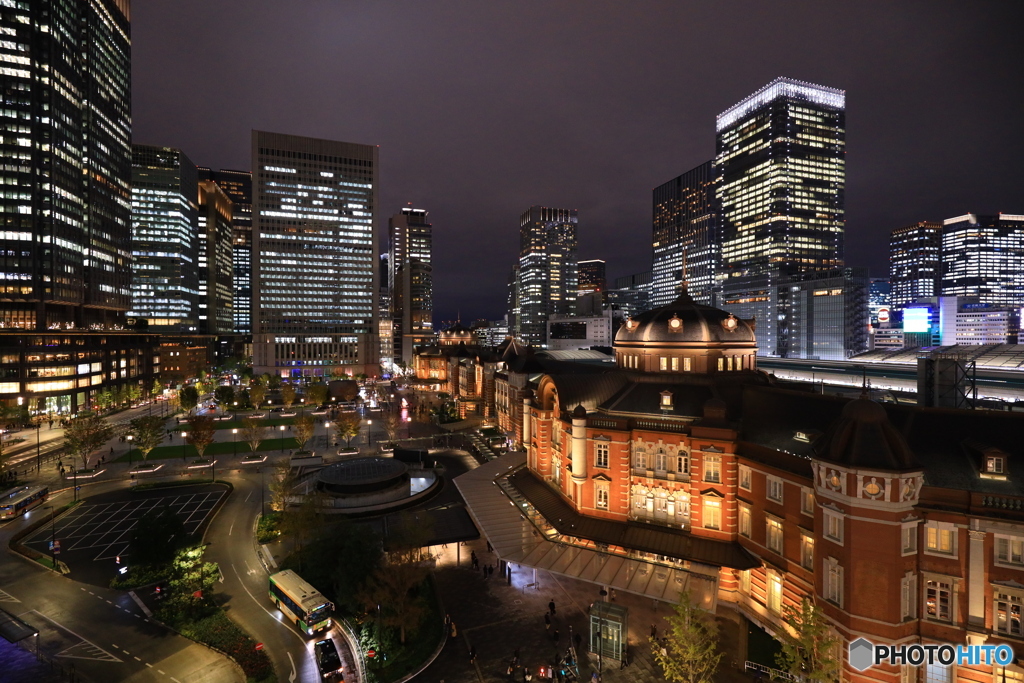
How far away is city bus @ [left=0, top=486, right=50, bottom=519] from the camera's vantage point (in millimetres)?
51500

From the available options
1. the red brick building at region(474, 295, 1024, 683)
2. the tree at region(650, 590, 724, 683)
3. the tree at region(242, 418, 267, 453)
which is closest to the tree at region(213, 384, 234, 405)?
the tree at region(242, 418, 267, 453)

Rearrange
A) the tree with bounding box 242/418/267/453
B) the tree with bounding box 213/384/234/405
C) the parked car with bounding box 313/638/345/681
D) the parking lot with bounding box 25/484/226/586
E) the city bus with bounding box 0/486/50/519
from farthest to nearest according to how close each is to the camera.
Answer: the tree with bounding box 213/384/234/405 < the tree with bounding box 242/418/267/453 < the city bus with bounding box 0/486/50/519 < the parking lot with bounding box 25/484/226/586 < the parked car with bounding box 313/638/345/681

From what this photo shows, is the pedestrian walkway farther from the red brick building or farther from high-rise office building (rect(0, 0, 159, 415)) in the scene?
high-rise office building (rect(0, 0, 159, 415))

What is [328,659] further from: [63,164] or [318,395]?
[63,164]

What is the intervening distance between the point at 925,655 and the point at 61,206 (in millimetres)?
166062

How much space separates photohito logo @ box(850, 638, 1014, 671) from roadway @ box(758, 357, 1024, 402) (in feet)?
85.3

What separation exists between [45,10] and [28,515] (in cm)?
12494

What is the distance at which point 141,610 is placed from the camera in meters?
35.1

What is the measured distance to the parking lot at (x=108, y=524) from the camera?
137 ft

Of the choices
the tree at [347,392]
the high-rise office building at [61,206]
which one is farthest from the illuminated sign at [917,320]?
the high-rise office building at [61,206]

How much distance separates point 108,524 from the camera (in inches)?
1973

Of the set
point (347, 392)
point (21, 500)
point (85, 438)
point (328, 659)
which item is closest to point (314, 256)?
point (347, 392)

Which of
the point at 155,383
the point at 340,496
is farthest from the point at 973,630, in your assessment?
the point at 155,383

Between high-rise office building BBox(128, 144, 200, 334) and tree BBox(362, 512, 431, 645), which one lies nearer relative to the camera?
tree BBox(362, 512, 431, 645)
